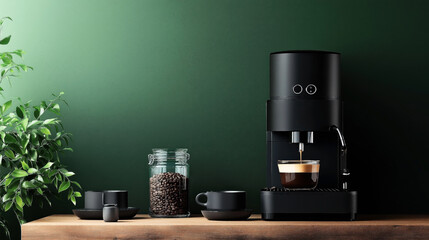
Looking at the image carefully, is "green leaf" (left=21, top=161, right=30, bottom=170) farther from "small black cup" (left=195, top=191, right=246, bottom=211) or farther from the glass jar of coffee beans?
"small black cup" (left=195, top=191, right=246, bottom=211)

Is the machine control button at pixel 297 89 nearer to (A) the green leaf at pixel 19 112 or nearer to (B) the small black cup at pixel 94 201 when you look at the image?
(B) the small black cup at pixel 94 201

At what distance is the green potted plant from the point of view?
2518mm

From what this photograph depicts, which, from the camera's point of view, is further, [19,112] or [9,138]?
[19,112]

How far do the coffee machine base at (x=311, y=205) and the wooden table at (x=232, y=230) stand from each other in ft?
0.18

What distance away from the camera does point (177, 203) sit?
8.48 feet

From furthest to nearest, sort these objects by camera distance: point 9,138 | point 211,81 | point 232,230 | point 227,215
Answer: point 211,81 → point 9,138 → point 227,215 → point 232,230

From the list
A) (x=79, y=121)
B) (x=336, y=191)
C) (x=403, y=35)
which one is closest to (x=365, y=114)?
(x=403, y=35)

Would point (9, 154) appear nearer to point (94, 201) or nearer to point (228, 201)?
point (94, 201)

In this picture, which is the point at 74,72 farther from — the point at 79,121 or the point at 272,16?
the point at 272,16

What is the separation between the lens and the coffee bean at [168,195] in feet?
8.46

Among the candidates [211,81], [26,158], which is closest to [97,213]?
[26,158]

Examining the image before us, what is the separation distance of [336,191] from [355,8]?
93cm

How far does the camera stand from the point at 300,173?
96.1 inches

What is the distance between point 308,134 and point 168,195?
0.63m
